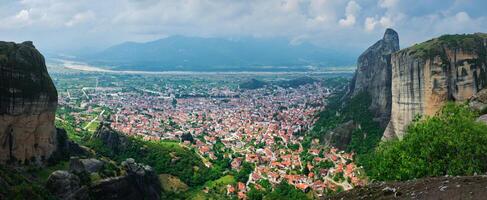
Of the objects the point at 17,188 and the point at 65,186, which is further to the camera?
the point at 65,186

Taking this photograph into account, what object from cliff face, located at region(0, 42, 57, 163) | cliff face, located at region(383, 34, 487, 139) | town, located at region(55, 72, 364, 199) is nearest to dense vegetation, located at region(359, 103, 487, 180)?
cliff face, located at region(383, 34, 487, 139)

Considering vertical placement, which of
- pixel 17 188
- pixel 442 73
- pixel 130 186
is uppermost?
pixel 442 73

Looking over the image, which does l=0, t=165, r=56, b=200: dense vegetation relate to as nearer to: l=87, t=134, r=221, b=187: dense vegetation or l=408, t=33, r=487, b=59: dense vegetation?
l=87, t=134, r=221, b=187: dense vegetation

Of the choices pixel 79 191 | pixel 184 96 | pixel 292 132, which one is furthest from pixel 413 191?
pixel 184 96

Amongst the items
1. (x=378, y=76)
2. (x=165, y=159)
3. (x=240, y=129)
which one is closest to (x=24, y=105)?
(x=165, y=159)

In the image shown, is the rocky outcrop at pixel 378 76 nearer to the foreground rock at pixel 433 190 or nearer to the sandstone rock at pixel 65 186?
the sandstone rock at pixel 65 186

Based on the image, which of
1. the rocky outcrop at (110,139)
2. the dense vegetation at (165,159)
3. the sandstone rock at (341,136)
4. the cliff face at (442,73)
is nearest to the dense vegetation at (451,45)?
the cliff face at (442,73)

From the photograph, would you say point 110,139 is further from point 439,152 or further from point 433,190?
point 433,190
